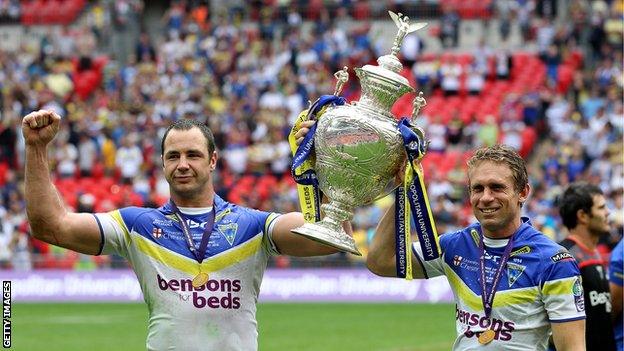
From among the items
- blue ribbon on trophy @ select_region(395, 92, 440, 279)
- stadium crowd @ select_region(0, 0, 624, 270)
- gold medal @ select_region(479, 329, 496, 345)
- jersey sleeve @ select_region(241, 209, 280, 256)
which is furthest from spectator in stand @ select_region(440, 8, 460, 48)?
gold medal @ select_region(479, 329, 496, 345)

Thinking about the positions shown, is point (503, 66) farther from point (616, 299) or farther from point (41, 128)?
point (41, 128)

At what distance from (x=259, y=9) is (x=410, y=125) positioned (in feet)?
89.2

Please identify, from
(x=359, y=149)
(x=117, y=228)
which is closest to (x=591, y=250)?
(x=359, y=149)

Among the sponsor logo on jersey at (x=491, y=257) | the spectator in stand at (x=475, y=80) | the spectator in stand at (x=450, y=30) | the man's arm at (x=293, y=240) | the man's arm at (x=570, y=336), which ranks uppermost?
the spectator in stand at (x=450, y=30)

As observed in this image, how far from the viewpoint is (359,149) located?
5820 mm

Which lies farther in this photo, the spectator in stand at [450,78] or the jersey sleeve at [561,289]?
the spectator in stand at [450,78]

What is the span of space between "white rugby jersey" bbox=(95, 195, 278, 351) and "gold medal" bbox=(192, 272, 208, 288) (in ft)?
0.05

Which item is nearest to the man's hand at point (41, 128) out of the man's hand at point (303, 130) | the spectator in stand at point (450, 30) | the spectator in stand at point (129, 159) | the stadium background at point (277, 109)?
the man's hand at point (303, 130)

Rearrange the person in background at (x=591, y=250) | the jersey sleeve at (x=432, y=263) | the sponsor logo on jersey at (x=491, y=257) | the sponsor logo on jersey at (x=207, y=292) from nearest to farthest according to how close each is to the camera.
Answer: the sponsor logo on jersey at (x=491, y=257) → the jersey sleeve at (x=432, y=263) → the sponsor logo on jersey at (x=207, y=292) → the person in background at (x=591, y=250)

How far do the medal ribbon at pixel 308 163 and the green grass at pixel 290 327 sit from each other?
968 centimetres

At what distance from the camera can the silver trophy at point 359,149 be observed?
5.79 metres

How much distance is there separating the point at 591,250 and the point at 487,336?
2524 mm

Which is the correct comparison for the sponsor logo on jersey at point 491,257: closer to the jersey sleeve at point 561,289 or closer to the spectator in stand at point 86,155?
the jersey sleeve at point 561,289

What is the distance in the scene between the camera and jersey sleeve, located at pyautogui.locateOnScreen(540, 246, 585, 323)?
5664 mm
